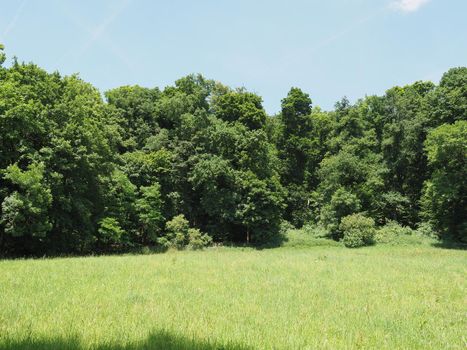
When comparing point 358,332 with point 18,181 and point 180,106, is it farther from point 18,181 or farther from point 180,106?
point 180,106

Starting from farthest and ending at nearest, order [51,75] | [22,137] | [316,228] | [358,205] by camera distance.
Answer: [316,228], [358,205], [51,75], [22,137]

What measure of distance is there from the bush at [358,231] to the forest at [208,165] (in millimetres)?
165

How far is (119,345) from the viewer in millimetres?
5730

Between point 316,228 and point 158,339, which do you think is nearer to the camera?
point 158,339

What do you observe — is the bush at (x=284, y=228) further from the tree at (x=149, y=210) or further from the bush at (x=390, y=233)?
the tree at (x=149, y=210)

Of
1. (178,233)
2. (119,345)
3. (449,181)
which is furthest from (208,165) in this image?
(119,345)

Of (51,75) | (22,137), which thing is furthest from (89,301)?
(51,75)

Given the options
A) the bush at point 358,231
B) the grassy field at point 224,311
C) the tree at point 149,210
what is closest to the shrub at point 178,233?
the tree at point 149,210

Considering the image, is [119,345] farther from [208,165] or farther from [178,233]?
[208,165]

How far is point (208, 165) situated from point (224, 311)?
1239 inches

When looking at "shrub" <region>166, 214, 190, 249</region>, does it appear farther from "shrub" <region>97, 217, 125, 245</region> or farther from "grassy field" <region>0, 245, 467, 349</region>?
"grassy field" <region>0, 245, 467, 349</region>

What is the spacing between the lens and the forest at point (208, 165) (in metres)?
26.8

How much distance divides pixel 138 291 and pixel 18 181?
53.9 ft

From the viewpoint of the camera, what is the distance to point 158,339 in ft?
19.9
